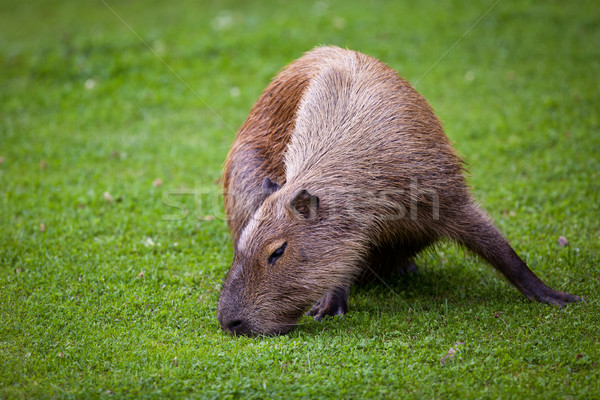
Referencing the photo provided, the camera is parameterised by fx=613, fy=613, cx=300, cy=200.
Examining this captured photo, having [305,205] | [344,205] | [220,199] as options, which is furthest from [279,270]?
[220,199]

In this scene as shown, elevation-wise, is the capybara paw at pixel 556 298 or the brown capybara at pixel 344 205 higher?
the brown capybara at pixel 344 205

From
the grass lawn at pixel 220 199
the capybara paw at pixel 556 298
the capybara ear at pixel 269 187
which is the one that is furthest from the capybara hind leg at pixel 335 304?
the capybara paw at pixel 556 298

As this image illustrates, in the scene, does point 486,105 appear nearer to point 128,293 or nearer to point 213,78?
point 213,78

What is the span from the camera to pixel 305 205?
4.41 metres

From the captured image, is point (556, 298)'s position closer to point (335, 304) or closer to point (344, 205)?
point (335, 304)

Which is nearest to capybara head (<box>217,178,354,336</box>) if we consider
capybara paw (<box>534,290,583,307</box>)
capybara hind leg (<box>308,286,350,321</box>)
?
capybara hind leg (<box>308,286,350,321</box>)

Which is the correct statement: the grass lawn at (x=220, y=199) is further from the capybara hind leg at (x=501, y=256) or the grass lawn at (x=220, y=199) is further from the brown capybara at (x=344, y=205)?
the brown capybara at (x=344, y=205)

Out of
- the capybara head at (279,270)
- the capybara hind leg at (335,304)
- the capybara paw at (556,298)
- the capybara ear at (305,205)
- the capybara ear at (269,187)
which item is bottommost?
the capybara hind leg at (335,304)

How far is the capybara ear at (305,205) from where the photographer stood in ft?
14.3

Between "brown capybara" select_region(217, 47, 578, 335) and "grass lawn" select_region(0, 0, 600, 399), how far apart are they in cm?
26

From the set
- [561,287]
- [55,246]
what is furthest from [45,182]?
[561,287]

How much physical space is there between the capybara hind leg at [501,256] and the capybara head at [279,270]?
3.78ft

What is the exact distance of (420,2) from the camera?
1197cm

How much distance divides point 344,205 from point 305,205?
12.4 inches
